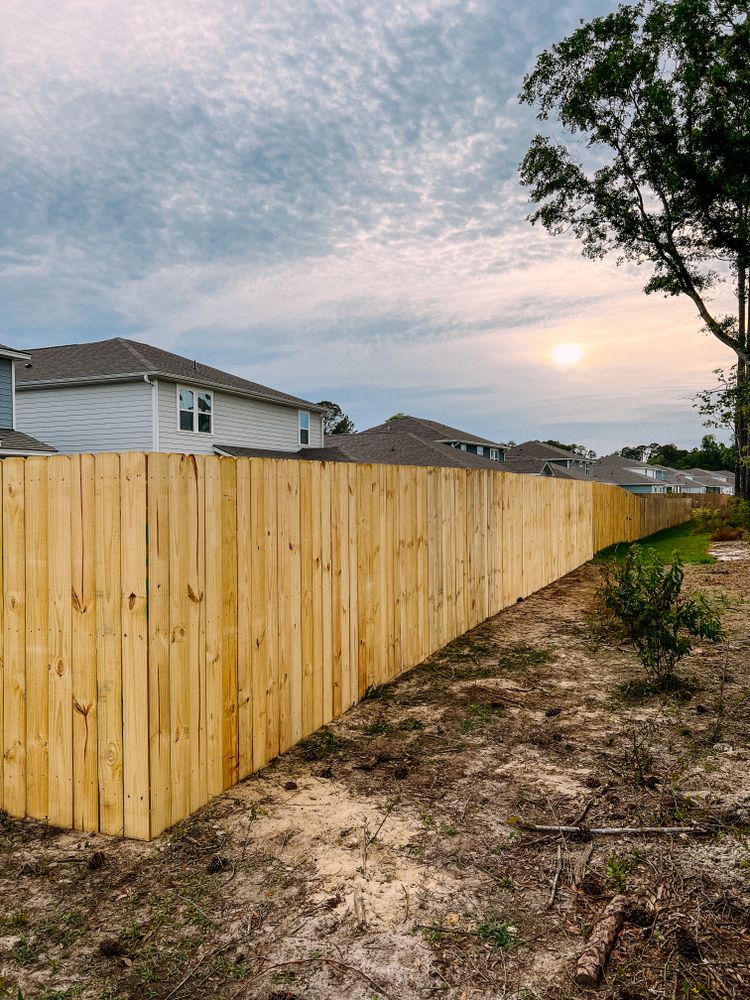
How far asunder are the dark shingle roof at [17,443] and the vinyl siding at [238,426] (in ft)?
10.9

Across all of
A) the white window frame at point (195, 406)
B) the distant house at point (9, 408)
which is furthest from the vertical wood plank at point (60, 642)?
the white window frame at point (195, 406)

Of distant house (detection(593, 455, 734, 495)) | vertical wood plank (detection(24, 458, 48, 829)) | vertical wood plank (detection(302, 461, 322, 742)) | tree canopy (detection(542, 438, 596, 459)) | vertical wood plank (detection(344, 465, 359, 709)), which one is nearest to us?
vertical wood plank (detection(24, 458, 48, 829))

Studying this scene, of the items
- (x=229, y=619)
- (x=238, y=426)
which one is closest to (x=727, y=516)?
(x=238, y=426)

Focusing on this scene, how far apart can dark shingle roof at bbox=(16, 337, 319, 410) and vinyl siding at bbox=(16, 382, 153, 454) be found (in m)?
0.43

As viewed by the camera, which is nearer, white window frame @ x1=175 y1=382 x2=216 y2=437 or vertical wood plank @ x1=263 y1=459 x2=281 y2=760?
vertical wood plank @ x1=263 y1=459 x2=281 y2=760

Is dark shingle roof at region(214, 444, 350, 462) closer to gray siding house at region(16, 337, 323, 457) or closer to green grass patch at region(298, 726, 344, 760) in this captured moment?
gray siding house at region(16, 337, 323, 457)

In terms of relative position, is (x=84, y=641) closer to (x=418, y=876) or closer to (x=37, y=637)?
(x=37, y=637)

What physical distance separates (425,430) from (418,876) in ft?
108

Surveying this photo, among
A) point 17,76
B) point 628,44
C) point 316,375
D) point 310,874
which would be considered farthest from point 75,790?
point 316,375

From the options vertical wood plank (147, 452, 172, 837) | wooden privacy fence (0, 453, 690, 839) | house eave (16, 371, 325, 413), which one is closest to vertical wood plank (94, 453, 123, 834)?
wooden privacy fence (0, 453, 690, 839)

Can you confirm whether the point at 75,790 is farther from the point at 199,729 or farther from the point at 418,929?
the point at 418,929

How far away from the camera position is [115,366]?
19266 mm

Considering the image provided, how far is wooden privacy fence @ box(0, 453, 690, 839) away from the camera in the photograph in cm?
279

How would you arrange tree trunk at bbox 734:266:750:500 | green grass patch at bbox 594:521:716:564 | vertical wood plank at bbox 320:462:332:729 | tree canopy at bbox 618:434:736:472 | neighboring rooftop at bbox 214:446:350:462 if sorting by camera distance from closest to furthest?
vertical wood plank at bbox 320:462:332:729, green grass patch at bbox 594:521:716:564, tree trunk at bbox 734:266:750:500, neighboring rooftop at bbox 214:446:350:462, tree canopy at bbox 618:434:736:472
